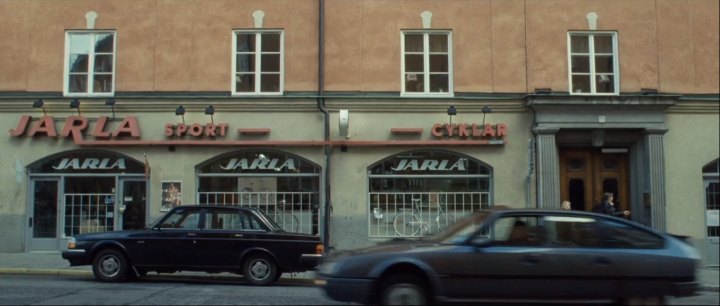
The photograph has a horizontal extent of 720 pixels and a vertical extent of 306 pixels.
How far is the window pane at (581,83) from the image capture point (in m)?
18.0

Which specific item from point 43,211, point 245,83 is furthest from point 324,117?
point 43,211

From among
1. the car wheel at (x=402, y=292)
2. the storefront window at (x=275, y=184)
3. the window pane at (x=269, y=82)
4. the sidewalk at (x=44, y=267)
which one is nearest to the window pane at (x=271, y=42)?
the window pane at (x=269, y=82)

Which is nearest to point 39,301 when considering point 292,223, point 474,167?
point 292,223

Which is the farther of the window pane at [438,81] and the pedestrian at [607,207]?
the window pane at [438,81]

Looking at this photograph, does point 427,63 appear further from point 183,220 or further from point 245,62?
point 183,220

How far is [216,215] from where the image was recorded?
13156 mm

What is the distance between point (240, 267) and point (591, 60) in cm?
1052

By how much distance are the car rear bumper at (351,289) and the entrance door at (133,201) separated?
1086 cm

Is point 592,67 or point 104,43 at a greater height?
point 104,43

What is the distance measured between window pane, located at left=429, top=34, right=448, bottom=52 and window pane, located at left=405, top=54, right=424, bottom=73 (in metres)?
0.40

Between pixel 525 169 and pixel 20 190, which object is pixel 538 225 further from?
pixel 20 190

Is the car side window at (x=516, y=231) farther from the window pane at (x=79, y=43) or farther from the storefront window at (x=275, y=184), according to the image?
the window pane at (x=79, y=43)

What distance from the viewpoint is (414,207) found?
17.9 m

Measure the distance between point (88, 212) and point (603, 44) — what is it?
13.9 m
